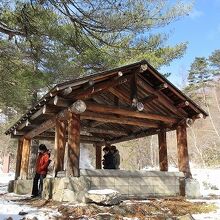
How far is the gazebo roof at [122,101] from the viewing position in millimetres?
9086

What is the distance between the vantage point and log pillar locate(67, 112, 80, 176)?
28.3 feet

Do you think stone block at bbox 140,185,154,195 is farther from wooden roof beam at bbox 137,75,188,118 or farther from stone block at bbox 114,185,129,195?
wooden roof beam at bbox 137,75,188,118

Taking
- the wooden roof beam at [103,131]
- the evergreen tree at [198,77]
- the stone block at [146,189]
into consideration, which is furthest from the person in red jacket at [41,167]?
the evergreen tree at [198,77]

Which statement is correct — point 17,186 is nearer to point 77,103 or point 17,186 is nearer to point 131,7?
point 77,103

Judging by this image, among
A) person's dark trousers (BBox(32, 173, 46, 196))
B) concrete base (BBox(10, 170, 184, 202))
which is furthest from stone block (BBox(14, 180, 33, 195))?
concrete base (BBox(10, 170, 184, 202))

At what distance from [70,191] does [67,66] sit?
30.5ft

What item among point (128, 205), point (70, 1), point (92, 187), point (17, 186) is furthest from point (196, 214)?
point (17, 186)

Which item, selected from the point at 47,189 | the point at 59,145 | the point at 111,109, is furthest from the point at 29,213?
the point at 111,109

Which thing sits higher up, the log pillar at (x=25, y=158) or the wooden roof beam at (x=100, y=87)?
the wooden roof beam at (x=100, y=87)

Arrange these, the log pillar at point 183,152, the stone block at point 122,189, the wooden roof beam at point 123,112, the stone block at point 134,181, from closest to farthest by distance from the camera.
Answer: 1. the stone block at point 122,189
2. the wooden roof beam at point 123,112
3. the stone block at point 134,181
4. the log pillar at point 183,152

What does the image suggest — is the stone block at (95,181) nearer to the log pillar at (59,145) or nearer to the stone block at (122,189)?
the stone block at (122,189)

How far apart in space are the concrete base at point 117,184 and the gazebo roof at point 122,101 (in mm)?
1864

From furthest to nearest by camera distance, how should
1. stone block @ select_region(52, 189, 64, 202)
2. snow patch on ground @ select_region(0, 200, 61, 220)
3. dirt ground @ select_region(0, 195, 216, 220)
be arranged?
stone block @ select_region(52, 189, 64, 202) < dirt ground @ select_region(0, 195, 216, 220) < snow patch on ground @ select_region(0, 200, 61, 220)

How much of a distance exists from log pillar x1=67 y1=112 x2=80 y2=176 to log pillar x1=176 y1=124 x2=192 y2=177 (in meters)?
4.16
